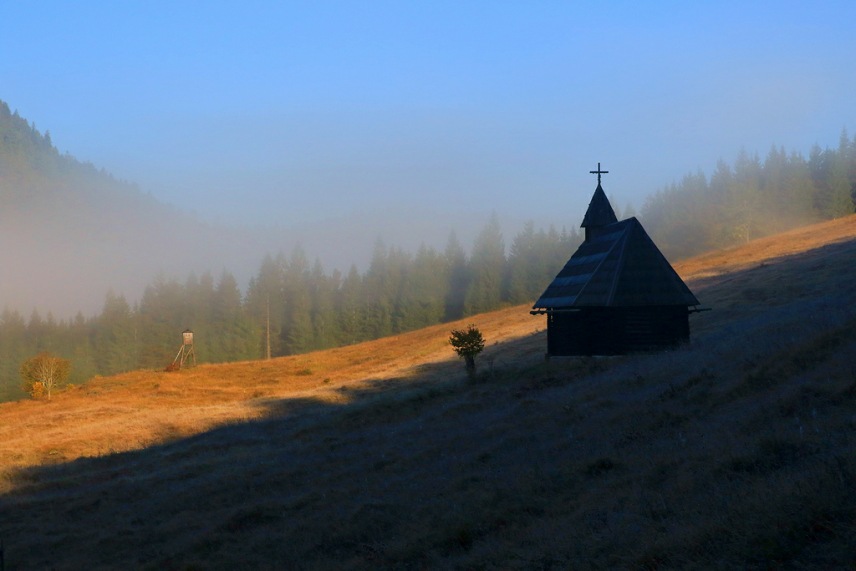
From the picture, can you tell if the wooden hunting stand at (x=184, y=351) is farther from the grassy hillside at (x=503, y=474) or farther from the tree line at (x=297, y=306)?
the grassy hillside at (x=503, y=474)

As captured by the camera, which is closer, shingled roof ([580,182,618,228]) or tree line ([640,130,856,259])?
shingled roof ([580,182,618,228])

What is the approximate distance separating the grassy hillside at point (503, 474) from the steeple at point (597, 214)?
26.6ft

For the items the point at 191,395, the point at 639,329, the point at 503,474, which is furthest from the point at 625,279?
the point at 191,395

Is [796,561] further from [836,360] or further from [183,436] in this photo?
[183,436]

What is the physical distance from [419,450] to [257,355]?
87724 mm

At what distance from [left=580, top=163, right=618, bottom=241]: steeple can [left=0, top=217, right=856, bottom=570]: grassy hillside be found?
26.6 feet

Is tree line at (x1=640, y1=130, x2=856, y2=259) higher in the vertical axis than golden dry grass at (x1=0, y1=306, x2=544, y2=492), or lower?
higher

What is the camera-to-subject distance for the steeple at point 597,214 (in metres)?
40.0

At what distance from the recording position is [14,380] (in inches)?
4117

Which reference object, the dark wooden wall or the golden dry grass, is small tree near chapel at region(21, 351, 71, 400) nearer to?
the golden dry grass

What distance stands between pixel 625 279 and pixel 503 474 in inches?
803

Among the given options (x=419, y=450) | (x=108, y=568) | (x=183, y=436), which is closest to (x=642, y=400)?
(x=419, y=450)

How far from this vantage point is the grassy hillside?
8.03 metres

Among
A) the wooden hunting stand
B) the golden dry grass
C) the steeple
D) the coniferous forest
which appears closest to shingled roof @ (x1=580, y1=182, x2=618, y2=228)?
the steeple
